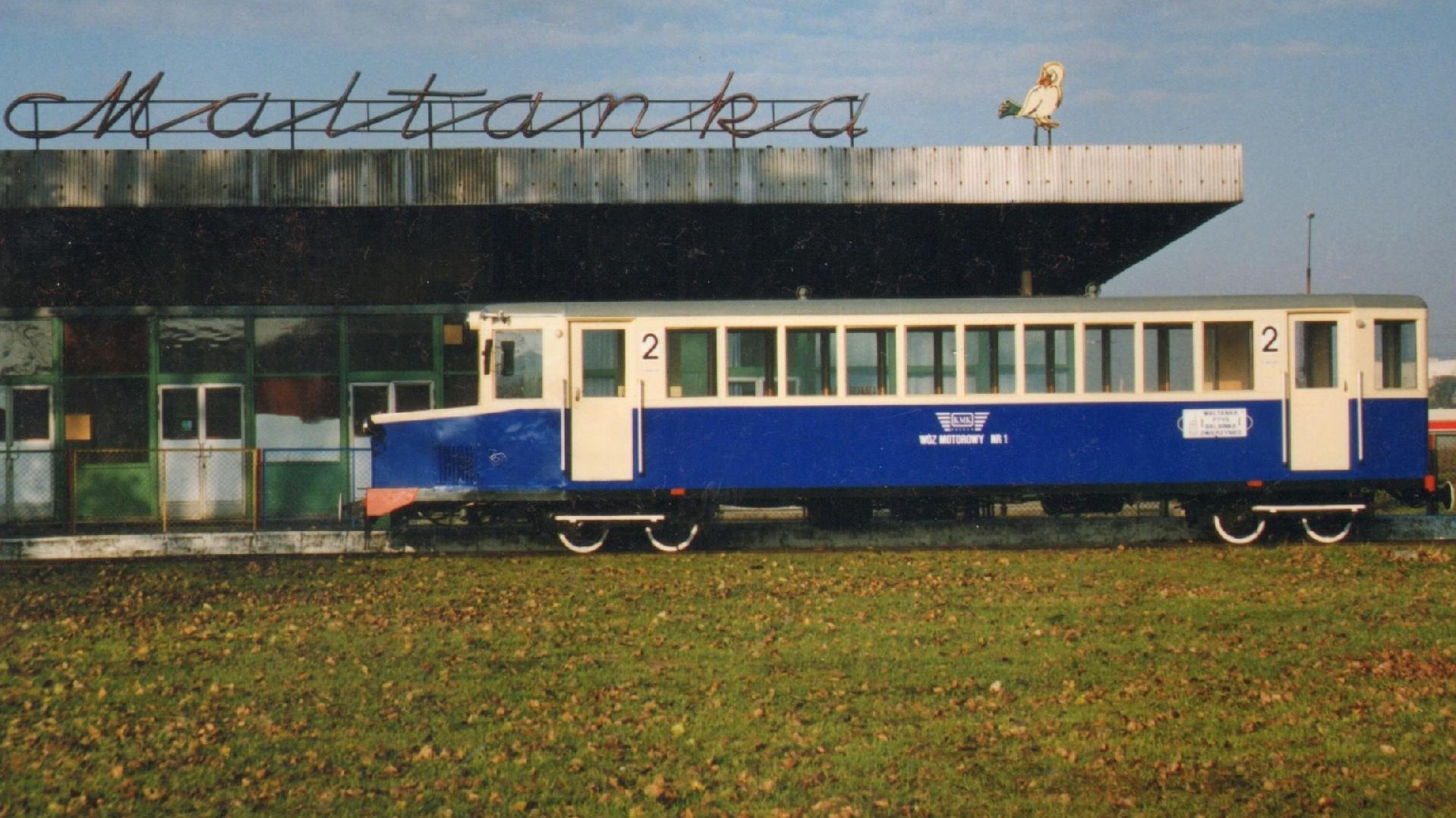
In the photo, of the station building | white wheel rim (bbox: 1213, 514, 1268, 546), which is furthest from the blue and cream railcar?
the station building

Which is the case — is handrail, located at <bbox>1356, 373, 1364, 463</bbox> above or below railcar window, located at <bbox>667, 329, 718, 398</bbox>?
below

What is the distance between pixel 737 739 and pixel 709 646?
105 inches

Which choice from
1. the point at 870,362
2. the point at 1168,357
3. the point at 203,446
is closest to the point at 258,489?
the point at 203,446

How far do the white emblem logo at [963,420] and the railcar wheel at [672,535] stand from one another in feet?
10.4

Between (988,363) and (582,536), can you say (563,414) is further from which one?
(988,363)

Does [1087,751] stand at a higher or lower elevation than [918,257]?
lower

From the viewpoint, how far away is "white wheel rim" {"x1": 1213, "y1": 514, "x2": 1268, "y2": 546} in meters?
17.0

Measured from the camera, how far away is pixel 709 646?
987cm

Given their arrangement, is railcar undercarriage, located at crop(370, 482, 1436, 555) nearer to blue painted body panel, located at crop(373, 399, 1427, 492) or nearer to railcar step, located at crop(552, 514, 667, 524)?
railcar step, located at crop(552, 514, 667, 524)

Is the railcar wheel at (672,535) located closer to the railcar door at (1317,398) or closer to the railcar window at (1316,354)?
the railcar door at (1317,398)

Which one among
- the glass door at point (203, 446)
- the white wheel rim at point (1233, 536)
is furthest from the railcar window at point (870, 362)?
the glass door at point (203, 446)

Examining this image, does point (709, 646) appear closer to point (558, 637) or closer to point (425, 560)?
point (558, 637)

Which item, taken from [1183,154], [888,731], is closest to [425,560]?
[888,731]

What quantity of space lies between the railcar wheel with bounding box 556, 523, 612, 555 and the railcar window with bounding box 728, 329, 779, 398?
2.31m
